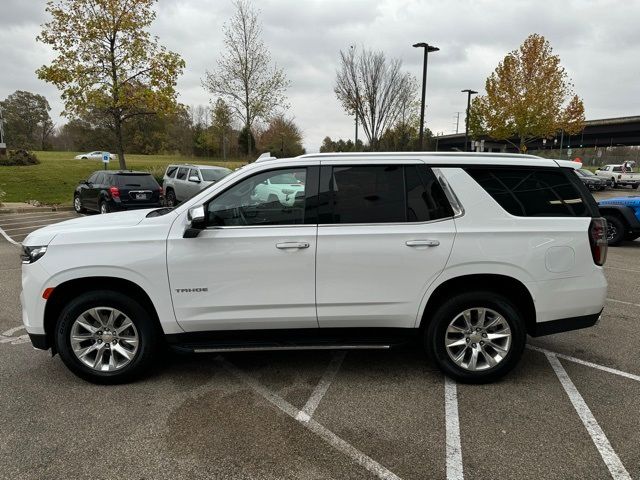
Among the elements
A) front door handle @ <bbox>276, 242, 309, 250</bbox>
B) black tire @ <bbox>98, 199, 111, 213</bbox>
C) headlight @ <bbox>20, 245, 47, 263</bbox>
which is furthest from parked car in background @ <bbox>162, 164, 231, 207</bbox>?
front door handle @ <bbox>276, 242, 309, 250</bbox>

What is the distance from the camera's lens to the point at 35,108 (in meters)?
64.8

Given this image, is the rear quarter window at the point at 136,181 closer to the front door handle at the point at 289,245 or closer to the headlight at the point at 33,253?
the headlight at the point at 33,253

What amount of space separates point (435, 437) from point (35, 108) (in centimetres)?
7774

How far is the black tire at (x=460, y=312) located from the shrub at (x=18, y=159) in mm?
31398

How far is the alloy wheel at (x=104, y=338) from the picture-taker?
11.6 ft

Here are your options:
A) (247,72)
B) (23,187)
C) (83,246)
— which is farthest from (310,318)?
(23,187)

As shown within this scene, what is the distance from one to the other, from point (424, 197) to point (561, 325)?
1532 millimetres

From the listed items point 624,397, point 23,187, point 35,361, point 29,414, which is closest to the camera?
point 29,414

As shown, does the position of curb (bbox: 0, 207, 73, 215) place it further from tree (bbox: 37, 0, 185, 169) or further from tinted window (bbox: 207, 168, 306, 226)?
tinted window (bbox: 207, 168, 306, 226)

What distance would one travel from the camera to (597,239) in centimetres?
353

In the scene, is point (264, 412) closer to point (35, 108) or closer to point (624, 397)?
→ point (624, 397)

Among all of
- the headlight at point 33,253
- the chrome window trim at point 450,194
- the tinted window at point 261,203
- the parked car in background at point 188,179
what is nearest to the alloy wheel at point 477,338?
the chrome window trim at point 450,194

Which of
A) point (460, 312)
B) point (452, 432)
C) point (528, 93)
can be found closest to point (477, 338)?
point (460, 312)

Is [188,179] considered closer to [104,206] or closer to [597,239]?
[104,206]
